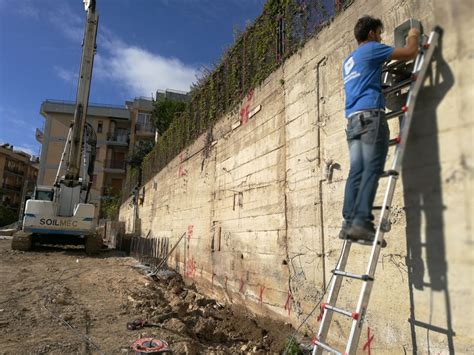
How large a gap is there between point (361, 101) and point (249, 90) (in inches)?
162

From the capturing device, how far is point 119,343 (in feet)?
14.7

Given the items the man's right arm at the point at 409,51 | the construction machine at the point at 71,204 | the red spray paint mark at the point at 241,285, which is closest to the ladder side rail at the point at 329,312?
the man's right arm at the point at 409,51

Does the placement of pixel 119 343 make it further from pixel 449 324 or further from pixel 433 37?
pixel 433 37

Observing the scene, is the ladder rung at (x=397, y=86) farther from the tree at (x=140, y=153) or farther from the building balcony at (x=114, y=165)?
the building balcony at (x=114, y=165)

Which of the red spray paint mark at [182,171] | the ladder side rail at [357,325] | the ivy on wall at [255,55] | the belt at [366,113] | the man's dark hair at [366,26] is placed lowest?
the ladder side rail at [357,325]

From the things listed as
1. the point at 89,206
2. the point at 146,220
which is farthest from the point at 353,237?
the point at 146,220

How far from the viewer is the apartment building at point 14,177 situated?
5472 cm

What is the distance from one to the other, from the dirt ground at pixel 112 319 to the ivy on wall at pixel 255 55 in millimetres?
3952

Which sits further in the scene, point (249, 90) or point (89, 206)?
point (89, 206)

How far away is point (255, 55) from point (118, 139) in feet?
134

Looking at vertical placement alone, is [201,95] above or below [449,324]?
Result: above

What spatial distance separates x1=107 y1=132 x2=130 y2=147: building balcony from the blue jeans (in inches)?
1740

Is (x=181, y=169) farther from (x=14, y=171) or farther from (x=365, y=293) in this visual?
(x=14, y=171)

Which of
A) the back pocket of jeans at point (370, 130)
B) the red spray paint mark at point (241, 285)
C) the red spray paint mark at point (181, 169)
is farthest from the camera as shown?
the red spray paint mark at point (181, 169)
